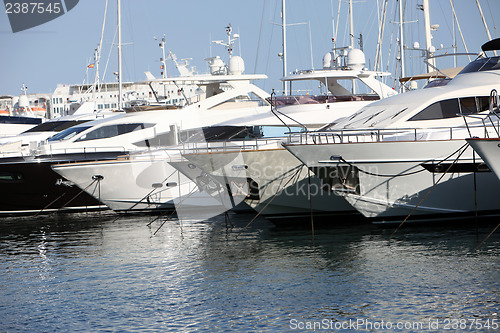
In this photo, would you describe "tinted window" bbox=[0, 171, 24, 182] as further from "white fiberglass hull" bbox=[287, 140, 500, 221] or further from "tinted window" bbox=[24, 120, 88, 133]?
"white fiberglass hull" bbox=[287, 140, 500, 221]

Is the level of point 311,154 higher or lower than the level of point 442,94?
lower

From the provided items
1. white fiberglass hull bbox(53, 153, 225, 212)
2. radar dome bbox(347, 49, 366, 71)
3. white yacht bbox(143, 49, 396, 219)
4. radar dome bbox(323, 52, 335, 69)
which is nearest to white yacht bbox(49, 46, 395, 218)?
white fiberglass hull bbox(53, 153, 225, 212)

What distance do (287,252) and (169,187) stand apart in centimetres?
699

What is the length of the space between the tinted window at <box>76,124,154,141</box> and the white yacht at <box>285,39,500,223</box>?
832cm

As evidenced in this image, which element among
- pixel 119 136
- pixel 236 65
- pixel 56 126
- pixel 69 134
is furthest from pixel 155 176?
pixel 56 126

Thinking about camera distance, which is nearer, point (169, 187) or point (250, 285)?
point (250, 285)

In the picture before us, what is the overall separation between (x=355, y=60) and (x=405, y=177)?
11587 mm

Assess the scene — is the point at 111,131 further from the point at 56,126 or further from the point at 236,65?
the point at 56,126

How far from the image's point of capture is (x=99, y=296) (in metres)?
12.9

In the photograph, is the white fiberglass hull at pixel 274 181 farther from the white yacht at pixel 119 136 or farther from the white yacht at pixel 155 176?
the white yacht at pixel 119 136

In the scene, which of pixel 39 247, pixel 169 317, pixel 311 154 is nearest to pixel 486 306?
pixel 169 317

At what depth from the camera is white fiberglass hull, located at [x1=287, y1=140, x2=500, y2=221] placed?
16219mm

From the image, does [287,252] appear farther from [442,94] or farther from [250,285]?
[442,94]

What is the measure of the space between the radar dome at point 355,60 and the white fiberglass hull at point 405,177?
11.0m
